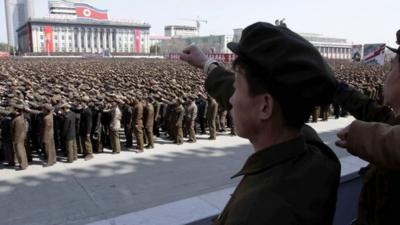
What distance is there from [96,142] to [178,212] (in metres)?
9.31

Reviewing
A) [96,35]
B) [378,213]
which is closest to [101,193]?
[378,213]

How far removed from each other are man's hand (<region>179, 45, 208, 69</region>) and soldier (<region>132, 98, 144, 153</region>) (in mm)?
8835

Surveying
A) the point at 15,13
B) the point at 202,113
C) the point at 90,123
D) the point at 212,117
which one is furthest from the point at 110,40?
the point at 90,123

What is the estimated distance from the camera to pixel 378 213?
184cm

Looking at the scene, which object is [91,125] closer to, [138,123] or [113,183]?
[138,123]

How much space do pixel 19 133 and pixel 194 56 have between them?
7967 millimetres

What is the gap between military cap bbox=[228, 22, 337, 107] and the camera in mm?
1139

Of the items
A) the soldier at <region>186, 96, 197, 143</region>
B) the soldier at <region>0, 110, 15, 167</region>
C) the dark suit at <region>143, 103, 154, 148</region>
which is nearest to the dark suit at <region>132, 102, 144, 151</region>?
the dark suit at <region>143, 103, 154, 148</region>

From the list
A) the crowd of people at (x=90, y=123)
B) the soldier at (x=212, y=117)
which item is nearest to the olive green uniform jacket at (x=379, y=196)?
the crowd of people at (x=90, y=123)

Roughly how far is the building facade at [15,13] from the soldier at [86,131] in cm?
17877

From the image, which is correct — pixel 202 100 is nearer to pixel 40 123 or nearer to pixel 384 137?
pixel 40 123

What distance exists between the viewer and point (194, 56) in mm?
2588

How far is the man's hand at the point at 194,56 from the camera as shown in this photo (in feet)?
8.41

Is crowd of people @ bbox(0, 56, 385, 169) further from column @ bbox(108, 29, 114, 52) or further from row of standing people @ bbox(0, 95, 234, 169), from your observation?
column @ bbox(108, 29, 114, 52)
